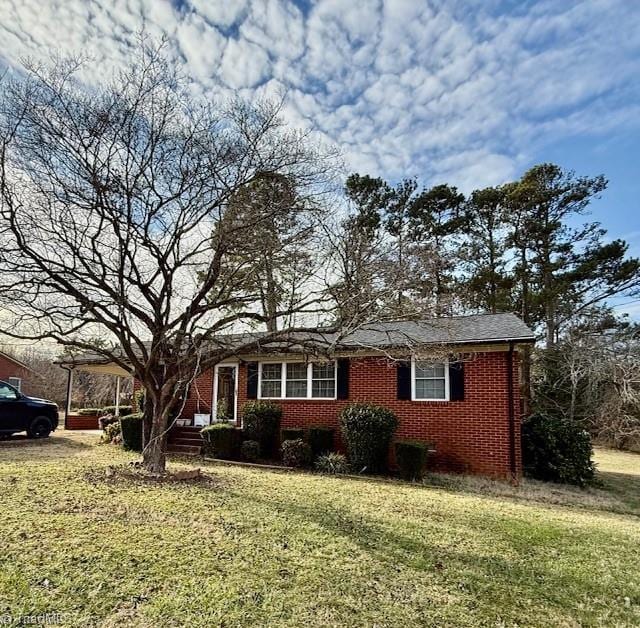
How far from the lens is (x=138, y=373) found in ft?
26.9

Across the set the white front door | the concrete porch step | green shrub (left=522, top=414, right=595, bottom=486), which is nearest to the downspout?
green shrub (left=522, top=414, right=595, bottom=486)

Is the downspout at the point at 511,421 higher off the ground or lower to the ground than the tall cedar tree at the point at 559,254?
lower

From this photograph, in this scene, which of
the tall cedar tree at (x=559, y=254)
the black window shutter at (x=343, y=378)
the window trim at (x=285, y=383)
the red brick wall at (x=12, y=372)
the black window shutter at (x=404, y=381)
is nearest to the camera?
the black window shutter at (x=404, y=381)

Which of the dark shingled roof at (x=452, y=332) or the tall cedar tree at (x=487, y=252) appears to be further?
the tall cedar tree at (x=487, y=252)

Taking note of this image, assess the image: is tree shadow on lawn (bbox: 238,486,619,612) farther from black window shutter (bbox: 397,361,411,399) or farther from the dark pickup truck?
the dark pickup truck

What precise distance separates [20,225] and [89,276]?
1.38m

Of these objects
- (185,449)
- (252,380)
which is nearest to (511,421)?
(252,380)

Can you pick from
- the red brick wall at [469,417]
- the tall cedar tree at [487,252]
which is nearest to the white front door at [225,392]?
the red brick wall at [469,417]

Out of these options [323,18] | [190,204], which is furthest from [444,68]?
[190,204]

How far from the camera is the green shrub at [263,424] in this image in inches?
468

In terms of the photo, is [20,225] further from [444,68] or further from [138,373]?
[444,68]

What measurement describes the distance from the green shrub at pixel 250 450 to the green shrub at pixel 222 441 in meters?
0.32

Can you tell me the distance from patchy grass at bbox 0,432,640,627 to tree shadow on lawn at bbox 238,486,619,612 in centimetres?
2

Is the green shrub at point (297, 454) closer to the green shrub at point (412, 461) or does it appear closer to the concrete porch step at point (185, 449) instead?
the green shrub at point (412, 461)
